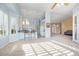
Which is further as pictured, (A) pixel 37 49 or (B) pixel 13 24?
(B) pixel 13 24

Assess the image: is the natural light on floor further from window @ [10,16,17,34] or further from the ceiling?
the ceiling

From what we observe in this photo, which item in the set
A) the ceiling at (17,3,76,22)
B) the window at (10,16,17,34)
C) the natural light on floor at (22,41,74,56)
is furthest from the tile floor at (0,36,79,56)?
the ceiling at (17,3,76,22)

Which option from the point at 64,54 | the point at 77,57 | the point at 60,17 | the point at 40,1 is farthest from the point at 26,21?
the point at 77,57

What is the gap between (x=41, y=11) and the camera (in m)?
3.44

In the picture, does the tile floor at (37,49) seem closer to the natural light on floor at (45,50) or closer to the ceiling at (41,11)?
the natural light on floor at (45,50)

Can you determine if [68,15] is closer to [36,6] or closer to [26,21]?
[36,6]

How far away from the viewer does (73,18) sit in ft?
10.9

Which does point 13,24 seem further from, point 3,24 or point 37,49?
point 37,49

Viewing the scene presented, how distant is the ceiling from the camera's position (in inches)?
128

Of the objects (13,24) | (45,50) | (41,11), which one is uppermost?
(41,11)

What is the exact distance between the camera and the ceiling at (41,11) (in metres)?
3.24

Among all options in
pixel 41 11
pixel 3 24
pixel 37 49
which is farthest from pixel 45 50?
pixel 3 24

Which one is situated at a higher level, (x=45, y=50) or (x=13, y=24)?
(x=13, y=24)

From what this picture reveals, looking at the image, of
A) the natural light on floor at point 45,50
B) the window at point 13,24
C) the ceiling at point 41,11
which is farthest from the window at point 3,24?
the natural light on floor at point 45,50
